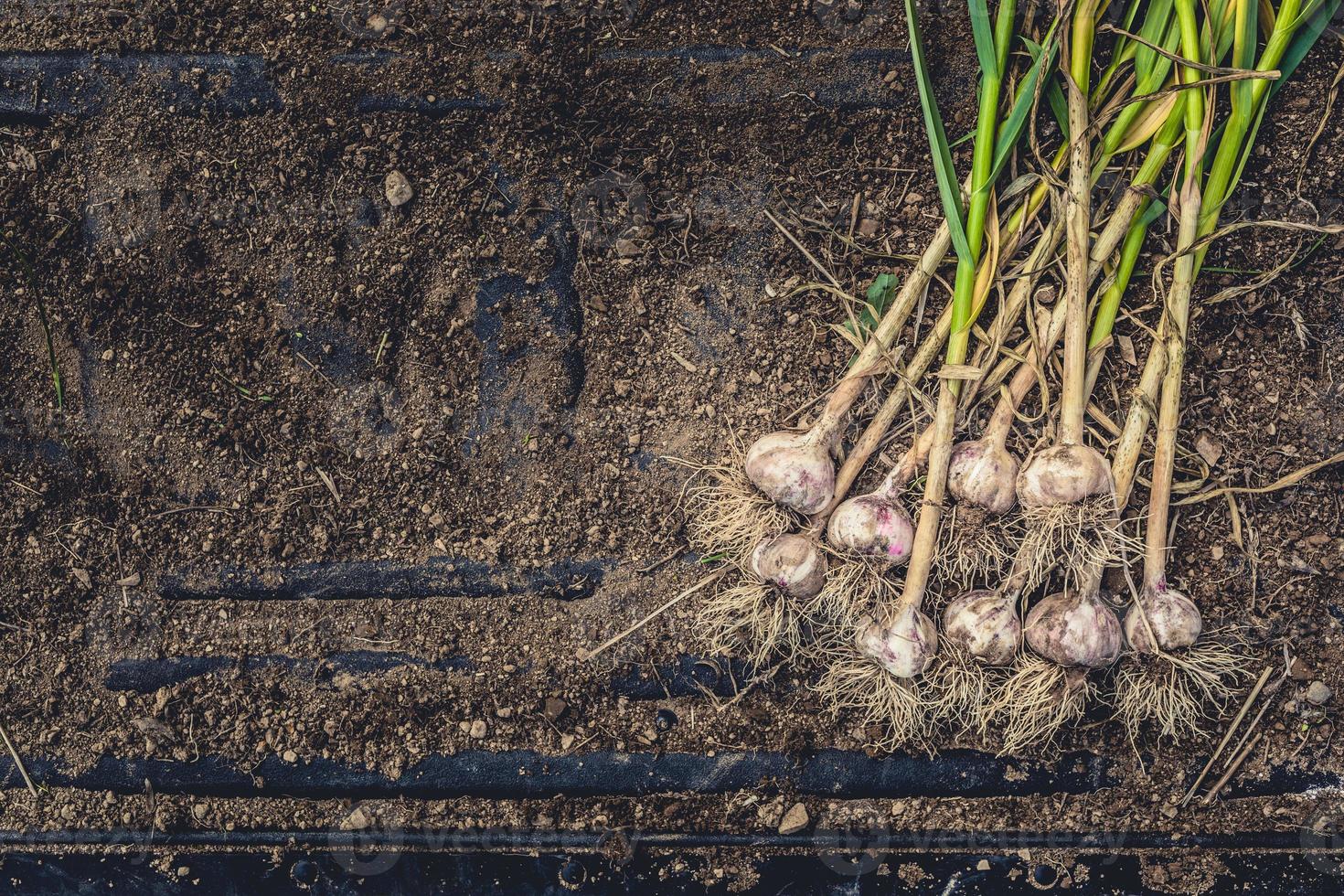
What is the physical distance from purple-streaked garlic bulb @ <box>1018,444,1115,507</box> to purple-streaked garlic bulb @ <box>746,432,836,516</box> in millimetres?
306

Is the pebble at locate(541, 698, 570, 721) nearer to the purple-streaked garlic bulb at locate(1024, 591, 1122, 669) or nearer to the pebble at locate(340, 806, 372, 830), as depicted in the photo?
the pebble at locate(340, 806, 372, 830)

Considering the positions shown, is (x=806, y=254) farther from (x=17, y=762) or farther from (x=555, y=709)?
(x=17, y=762)

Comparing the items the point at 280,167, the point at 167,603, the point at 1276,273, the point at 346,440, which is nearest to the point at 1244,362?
the point at 1276,273

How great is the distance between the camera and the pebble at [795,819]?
54.2 inches

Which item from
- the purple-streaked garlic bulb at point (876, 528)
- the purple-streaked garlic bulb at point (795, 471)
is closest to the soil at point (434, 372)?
the purple-streaked garlic bulb at point (795, 471)

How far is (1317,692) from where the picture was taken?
134cm

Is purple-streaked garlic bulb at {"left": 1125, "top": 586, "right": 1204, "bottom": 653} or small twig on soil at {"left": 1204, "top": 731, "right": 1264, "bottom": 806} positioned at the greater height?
purple-streaked garlic bulb at {"left": 1125, "top": 586, "right": 1204, "bottom": 653}

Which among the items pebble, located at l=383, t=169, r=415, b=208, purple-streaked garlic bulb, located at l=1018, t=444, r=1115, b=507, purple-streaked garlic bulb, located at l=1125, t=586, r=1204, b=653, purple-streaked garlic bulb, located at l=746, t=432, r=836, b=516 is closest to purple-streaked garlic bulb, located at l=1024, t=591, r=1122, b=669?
purple-streaked garlic bulb, located at l=1125, t=586, r=1204, b=653

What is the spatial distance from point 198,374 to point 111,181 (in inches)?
15.1

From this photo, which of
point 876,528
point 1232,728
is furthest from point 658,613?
point 1232,728

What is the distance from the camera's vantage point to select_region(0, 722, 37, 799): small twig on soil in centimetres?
143

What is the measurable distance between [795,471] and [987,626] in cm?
39

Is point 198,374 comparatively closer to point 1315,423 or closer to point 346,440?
point 346,440

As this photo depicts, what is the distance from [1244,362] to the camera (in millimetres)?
1339
